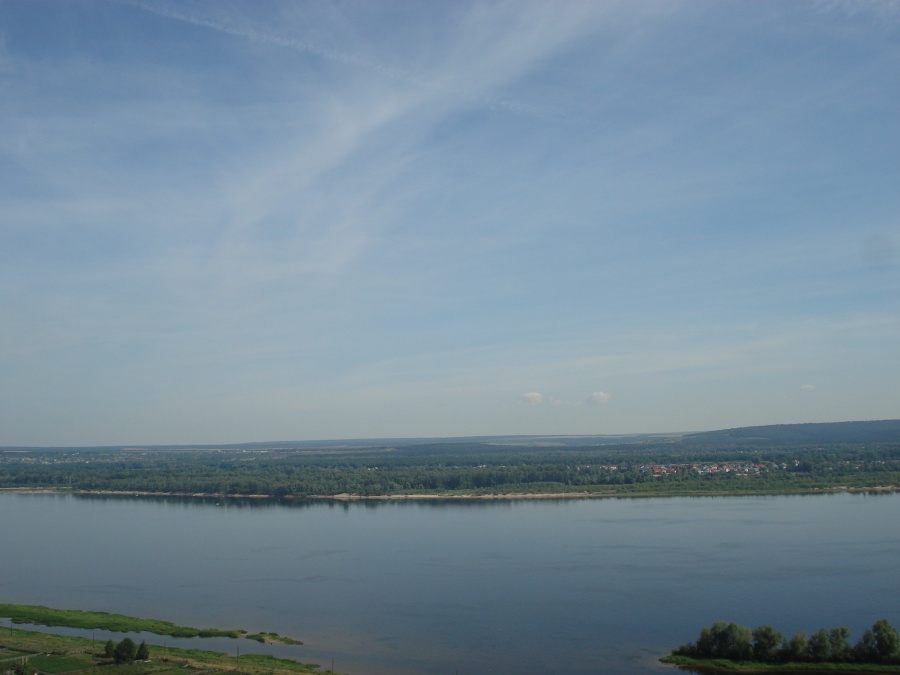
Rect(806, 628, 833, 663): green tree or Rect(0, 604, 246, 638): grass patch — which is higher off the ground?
Rect(806, 628, 833, 663): green tree

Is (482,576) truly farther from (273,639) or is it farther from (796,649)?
(796,649)

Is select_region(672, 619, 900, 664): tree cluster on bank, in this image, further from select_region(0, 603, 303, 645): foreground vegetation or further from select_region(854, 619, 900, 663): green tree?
select_region(0, 603, 303, 645): foreground vegetation

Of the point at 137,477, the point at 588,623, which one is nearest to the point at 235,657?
the point at 588,623

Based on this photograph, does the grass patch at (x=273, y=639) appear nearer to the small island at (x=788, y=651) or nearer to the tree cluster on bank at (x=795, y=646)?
the small island at (x=788, y=651)

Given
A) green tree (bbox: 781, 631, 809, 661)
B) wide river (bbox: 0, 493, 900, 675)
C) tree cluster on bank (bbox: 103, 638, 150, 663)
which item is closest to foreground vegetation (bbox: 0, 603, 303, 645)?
wide river (bbox: 0, 493, 900, 675)

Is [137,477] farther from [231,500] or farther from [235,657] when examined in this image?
[235,657]

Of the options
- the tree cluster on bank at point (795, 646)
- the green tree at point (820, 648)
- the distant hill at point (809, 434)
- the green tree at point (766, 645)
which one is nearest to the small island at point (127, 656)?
the tree cluster on bank at point (795, 646)

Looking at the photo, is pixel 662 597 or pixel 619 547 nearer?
pixel 662 597
